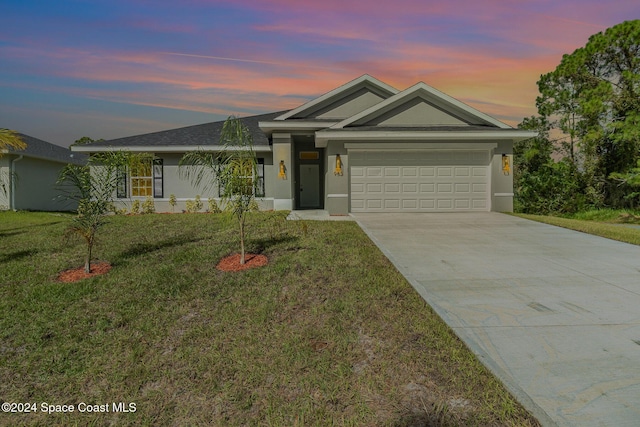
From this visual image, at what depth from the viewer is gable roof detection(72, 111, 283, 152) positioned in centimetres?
1736

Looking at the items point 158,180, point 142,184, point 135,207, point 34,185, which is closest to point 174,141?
point 158,180

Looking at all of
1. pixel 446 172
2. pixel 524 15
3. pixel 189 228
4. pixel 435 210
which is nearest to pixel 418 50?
pixel 524 15

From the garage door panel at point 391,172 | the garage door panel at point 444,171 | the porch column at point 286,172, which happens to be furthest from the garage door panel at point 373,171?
the porch column at point 286,172

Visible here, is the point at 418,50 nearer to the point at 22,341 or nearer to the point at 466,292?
the point at 466,292

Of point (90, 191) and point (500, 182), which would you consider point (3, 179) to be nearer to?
point (90, 191)

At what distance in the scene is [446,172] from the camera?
1492cm

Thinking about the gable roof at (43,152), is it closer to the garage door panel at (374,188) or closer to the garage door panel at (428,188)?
the garage door panel at (374,188)

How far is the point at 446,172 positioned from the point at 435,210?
1614 mm

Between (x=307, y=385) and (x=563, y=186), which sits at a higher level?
(x=563, y=186)

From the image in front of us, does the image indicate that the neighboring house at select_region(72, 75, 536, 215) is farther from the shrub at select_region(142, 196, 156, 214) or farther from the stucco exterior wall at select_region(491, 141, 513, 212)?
the shrub at select_region(142, 196, 156, 214)

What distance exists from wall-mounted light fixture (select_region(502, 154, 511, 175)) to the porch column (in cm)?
900

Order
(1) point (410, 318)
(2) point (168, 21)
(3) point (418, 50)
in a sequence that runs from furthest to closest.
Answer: (3) point (418, 50)
(2) point (168, 21)
(1) point (410, 318)

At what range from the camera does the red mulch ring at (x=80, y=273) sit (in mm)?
6711

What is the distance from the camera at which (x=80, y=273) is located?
6.94 m
